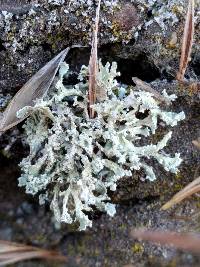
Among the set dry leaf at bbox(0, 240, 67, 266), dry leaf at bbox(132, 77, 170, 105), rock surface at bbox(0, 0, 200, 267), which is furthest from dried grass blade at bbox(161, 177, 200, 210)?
dry leaf at bbox(0, 240, 67, 266)

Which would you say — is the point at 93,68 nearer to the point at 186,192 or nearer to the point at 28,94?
the point at 28,94

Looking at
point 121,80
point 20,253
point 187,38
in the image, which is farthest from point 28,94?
point 20,253

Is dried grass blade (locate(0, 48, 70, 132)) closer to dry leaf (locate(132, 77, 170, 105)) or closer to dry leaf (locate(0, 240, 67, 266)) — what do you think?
dry leaf (locate(132, 77, 170, 105))

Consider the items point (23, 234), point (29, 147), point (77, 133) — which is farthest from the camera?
point (23, 234)

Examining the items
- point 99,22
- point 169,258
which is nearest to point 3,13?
point 99,22

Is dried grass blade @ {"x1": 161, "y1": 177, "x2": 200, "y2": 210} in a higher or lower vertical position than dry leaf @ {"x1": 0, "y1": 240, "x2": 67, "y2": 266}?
higher

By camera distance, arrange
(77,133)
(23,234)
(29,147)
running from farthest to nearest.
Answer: (23,234) < (29,147) < (77,133)

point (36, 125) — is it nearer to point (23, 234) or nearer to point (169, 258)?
point (23, 234)
